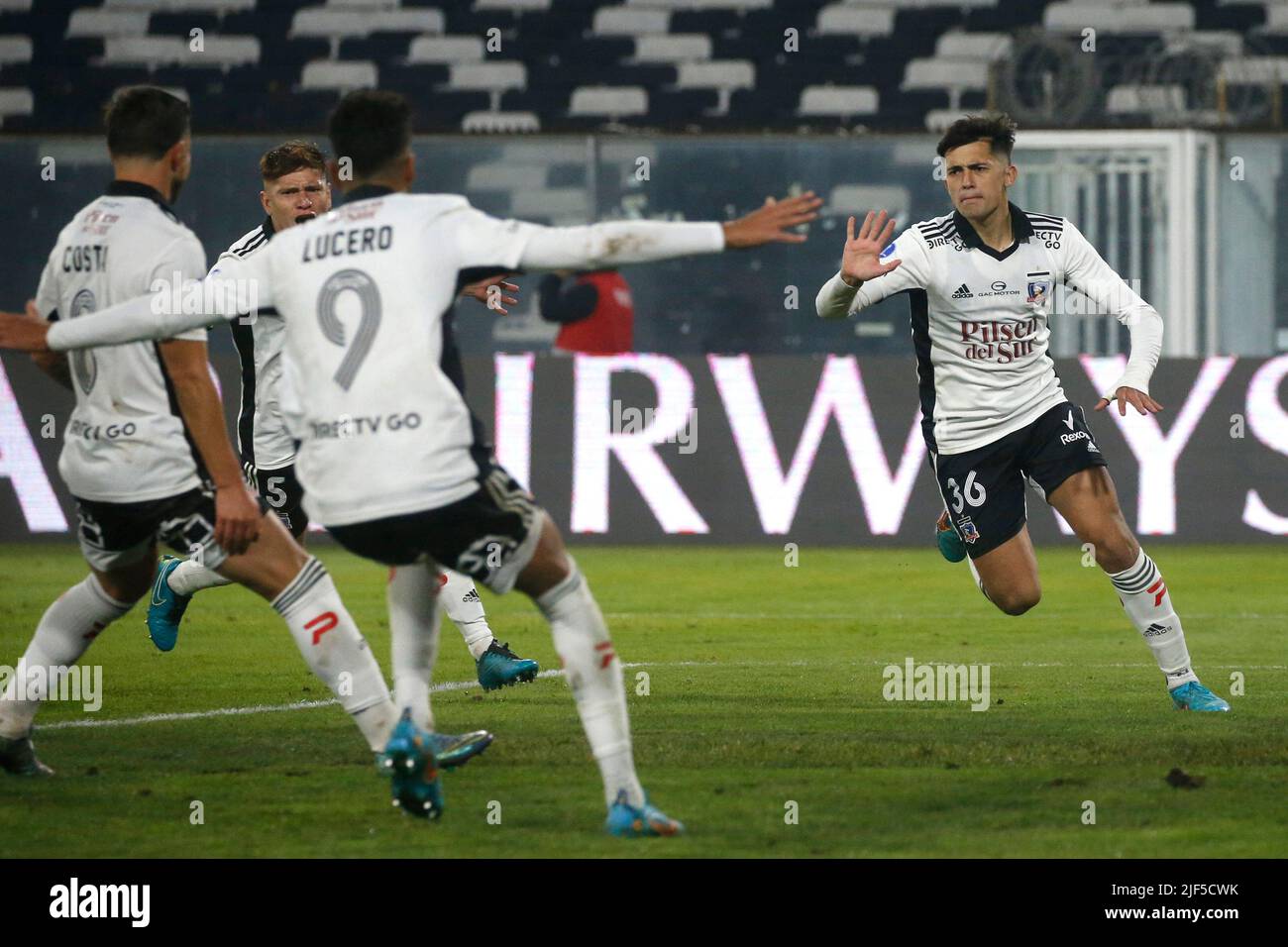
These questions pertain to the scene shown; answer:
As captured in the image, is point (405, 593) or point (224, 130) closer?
point (405, 593)

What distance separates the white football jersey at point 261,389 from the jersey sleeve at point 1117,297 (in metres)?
3.15

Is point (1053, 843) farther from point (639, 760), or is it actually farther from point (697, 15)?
point (697, 15)

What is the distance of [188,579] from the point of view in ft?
27.0

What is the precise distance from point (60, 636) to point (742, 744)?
227cm

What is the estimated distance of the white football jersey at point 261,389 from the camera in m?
7.66

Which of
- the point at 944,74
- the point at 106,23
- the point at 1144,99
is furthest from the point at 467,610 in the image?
the point at 106,23

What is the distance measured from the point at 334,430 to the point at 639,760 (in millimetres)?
1859

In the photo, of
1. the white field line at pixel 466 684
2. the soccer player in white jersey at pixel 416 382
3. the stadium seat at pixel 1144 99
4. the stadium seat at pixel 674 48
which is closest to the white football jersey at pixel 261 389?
the white field line at pixel 466 684

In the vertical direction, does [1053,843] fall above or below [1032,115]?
below

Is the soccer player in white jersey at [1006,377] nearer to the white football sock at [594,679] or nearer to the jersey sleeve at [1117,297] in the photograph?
the jersey sleeve at [1117,297]

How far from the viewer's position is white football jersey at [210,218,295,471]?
766 cm
